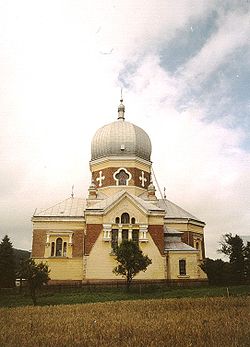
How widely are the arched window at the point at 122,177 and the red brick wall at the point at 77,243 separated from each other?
792cm

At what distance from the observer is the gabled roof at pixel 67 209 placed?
43691mm

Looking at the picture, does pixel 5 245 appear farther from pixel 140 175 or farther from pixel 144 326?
pixel 144 326

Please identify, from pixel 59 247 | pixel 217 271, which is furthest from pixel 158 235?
pixel 59 247

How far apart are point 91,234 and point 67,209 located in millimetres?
7540

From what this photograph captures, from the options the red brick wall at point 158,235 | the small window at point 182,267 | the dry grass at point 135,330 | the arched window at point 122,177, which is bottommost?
the dry grass at point 135,330

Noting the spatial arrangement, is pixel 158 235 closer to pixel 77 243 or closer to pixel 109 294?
pixel 77 243

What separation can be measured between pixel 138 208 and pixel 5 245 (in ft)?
78.2

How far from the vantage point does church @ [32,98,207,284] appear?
38.6m

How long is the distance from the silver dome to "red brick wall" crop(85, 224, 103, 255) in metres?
11.2

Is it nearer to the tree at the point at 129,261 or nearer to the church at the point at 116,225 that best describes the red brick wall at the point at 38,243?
the church at the point at 116,225

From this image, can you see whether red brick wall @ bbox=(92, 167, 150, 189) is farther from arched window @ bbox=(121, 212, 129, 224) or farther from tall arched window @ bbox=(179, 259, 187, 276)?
tall arched window @ bbox=(179, 259, 187, 276)

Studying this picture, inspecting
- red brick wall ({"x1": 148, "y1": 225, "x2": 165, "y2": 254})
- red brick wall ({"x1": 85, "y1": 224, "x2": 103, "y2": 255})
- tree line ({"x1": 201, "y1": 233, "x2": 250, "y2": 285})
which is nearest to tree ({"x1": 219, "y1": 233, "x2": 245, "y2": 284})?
tree line ({"x1": 201, "y1": 233, "x2": 250, "y2": 285})

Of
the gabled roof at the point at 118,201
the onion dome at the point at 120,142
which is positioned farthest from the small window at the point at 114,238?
the onion dome at the point at 120,142

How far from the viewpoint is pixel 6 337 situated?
11164 millimetres
